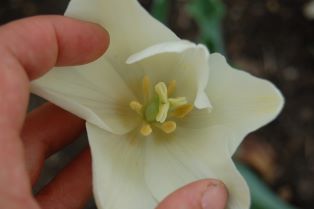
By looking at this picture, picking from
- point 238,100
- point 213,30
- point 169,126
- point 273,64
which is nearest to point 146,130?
point 169,126

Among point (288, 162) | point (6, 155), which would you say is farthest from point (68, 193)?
point (288, 162)

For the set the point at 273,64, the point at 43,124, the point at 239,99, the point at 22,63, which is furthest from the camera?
the point at 273,64

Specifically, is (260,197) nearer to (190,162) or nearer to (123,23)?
(190,162)

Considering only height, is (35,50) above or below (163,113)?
above

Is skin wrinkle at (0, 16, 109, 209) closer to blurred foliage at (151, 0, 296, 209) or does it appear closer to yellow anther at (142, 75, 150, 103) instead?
yellow anther at (142, 75, 150, 103)

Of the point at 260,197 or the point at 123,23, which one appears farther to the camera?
the point at 260,197

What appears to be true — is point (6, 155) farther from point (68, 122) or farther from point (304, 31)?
point (304, 31)
